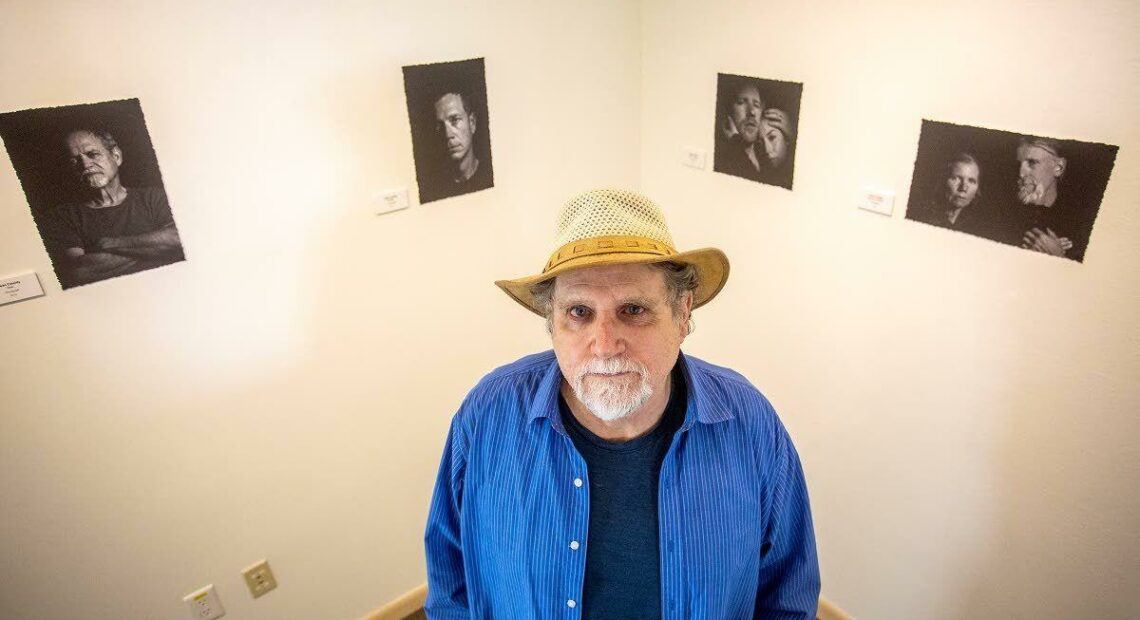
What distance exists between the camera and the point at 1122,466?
4.83 feet

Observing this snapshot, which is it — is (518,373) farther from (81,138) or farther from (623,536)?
(81,138)

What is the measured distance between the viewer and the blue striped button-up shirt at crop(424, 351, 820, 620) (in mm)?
1186

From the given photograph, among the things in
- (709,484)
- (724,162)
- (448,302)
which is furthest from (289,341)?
(724,162)

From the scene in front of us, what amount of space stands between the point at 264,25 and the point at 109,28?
1.05 feet

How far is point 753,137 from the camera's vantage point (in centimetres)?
200

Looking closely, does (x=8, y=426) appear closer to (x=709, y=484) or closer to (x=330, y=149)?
(x=330, y=149)

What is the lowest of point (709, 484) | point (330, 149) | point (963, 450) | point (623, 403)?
point (963, 450)

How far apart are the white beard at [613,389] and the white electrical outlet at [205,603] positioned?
152 centimetres

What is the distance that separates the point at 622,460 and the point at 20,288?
1.39 metres

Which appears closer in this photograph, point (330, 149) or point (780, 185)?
point (330, 149)

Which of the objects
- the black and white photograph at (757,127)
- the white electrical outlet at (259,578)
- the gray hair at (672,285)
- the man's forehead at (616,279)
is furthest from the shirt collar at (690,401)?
the white electrical outlet at (259,578)

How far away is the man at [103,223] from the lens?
141 centimetres

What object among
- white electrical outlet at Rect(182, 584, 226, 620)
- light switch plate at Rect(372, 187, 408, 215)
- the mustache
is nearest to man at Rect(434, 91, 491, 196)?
light switch plate at Rect(372, 187, 408, 215)

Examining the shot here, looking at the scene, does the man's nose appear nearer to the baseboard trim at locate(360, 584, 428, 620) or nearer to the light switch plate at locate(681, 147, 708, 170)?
the light switch plate at locate(681, 147, 708, 170)
